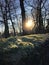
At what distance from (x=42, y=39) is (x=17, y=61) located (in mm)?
2040

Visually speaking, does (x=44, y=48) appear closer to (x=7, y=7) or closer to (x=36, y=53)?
(x=36, y=53)

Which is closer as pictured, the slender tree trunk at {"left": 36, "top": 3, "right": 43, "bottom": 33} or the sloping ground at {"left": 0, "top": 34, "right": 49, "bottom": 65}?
the sloping ground at {"left": 0, "top": 34, "right": 49, "bottom": 65}

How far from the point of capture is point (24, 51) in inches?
269

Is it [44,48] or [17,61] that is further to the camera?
[44,48]

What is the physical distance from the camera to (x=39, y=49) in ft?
23.9

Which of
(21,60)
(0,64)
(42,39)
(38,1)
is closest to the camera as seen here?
(0,64)

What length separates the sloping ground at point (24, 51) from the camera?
20.9ft

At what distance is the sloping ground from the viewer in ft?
20.9

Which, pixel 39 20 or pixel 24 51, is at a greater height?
pixel 39 20

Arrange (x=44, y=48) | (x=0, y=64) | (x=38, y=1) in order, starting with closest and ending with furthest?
1. (x=0, y=64)
2. (x=44, y=48)
3. (x=38, y=1)

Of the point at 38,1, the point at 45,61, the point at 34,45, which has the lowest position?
the point at 45,61

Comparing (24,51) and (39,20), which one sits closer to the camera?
(24,51)

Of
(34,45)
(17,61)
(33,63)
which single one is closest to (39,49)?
(34,45)

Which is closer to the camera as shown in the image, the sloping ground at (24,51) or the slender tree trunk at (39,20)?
the sloping ground at (24,51)
